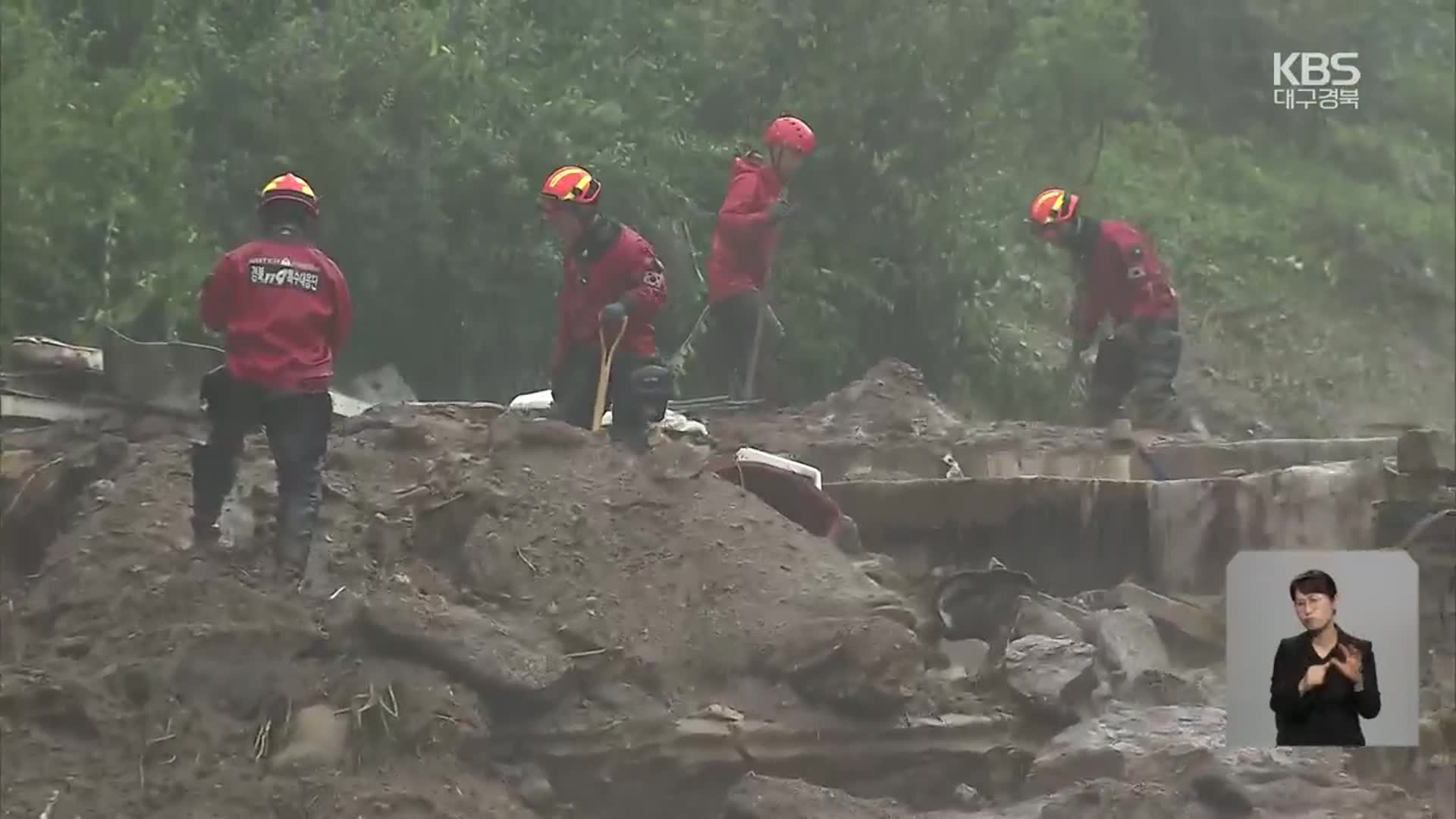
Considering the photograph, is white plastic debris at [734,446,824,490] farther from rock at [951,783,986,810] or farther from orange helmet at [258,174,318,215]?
orange helmet at [258,174,318,215]

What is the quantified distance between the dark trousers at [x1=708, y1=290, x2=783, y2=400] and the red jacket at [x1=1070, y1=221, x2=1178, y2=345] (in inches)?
30.3

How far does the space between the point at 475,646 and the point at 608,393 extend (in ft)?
2.23

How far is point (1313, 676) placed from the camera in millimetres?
3699

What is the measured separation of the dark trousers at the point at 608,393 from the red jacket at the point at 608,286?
A: 2 centimetres

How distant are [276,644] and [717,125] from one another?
5.32 feet

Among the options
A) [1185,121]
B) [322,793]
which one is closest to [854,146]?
[1185,121]

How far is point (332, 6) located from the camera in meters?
3.94

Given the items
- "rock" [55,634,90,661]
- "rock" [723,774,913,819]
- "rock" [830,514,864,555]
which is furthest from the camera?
"rock" [830,514,864,555]

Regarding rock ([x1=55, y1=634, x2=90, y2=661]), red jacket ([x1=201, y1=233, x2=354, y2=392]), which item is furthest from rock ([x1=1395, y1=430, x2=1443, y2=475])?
rock ([x1=55, y1=634, x2=90, y2=661])

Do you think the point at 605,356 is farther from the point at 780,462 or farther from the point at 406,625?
the point at 406,625

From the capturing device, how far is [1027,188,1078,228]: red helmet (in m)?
3.87

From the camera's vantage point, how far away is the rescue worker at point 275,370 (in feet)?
12.4

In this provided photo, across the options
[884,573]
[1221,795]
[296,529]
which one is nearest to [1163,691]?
[1221,795]

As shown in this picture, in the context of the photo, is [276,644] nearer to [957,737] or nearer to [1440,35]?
[957,737]
